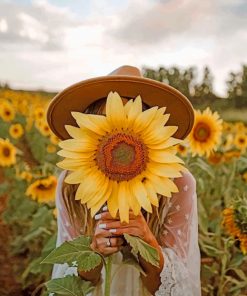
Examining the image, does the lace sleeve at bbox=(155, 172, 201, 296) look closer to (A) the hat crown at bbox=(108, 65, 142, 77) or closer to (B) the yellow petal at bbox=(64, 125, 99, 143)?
(A) the hat crown at bbox=(108, 65, 142, 77)

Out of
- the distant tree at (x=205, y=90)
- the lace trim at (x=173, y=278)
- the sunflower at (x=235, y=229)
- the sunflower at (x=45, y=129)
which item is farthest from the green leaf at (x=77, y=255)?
the distant tree at (x=205, y=90)

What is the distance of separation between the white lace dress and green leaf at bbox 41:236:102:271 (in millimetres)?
398

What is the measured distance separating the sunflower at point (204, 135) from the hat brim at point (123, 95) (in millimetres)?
1160

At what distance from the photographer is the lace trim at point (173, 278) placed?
128 cm

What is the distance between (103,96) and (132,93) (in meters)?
0.06

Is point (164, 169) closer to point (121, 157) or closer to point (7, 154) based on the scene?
point (121, 157)

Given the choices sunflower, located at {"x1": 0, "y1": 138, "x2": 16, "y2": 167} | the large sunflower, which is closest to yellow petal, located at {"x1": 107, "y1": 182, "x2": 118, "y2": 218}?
the large sunflower

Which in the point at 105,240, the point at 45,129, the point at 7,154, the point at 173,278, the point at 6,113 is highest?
the point at 6,113

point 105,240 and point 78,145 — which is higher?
point 78,145

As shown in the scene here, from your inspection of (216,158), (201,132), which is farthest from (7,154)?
(201,132)

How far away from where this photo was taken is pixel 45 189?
2.58 meters

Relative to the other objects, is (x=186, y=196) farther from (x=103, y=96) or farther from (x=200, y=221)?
(x=200, y=221)

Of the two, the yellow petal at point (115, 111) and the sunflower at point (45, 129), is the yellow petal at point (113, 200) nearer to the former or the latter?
the yellow petal at point (115, 111)

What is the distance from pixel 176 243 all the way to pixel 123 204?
532 mm
